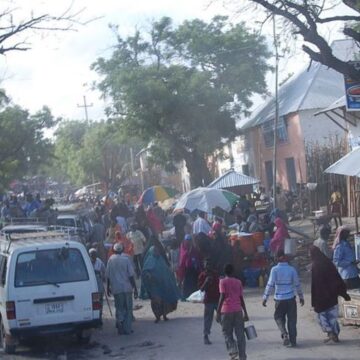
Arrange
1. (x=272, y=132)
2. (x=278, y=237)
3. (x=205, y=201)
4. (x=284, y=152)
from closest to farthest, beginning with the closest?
(x=278, y=237)
(x=205, y=201)
(x=284, y=152)
(x=272, y=132)

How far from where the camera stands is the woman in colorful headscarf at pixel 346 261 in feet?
46.2

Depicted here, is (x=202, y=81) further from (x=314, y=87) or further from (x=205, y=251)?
(x=205, y=251)

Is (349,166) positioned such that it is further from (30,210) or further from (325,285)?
(30,210)

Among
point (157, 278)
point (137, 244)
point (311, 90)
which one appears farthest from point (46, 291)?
point (311, 90)

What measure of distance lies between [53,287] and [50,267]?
14.9 inches

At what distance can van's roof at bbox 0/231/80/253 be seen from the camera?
1376 cm

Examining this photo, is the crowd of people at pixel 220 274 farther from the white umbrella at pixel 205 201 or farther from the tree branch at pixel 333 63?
the tree branch at pixel 333 63

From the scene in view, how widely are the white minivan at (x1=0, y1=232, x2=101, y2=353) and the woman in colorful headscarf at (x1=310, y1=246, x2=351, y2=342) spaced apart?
354cm

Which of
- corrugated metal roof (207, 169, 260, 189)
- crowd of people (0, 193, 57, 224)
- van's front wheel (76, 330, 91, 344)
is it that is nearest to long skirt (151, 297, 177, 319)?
van's front wheel (76, 330, 91, 344)

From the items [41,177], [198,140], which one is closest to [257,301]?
[198,140]

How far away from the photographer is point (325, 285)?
12.4 m

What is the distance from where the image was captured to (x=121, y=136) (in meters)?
47.0

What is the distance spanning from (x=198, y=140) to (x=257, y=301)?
27.6m

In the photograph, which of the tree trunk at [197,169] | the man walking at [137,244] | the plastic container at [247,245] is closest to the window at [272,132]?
the tree trunk at [197,169]
